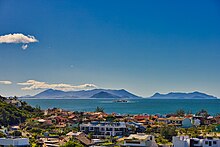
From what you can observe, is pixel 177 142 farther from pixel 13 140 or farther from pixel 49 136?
pixel 49 136

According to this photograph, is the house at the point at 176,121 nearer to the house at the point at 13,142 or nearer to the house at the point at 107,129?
the house at the point at 107,129

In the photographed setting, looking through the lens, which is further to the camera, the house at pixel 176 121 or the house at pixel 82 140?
the house at pixel 176 121

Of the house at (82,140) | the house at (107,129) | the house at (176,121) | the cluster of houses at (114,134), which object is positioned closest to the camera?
the cluster of houses at (114,134)

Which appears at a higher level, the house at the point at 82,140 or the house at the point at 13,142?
the house at the point at 13,142

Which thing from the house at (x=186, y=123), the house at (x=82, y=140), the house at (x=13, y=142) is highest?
the house at (x=186, y=123)

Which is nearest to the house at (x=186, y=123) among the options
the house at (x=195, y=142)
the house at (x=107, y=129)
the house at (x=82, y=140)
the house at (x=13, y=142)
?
the house at (x=107, y=129)

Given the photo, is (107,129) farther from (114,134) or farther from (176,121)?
(176,121)

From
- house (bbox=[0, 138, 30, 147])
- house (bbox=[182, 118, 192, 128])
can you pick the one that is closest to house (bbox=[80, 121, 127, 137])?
house (bbox=[182, 118, 192, 128])

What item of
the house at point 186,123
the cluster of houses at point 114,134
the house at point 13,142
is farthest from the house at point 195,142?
the house at point 186,123

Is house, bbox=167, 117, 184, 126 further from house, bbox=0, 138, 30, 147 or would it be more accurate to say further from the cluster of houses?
house, bbox=0, 138, 30, 147

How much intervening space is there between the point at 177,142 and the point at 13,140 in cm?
1055

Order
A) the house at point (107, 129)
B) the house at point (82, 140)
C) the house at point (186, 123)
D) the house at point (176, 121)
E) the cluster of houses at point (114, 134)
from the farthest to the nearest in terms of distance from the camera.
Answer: the house at point (176, 121) → the house at point (186, 123) → the house at point (107, 129) → the house at point (82, 140) → the cluster of houses at point (114, 134)

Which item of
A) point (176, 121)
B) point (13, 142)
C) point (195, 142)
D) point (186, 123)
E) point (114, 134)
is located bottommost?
point (114, 134)

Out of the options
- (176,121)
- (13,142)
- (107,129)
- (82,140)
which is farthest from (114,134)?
(13,142)
